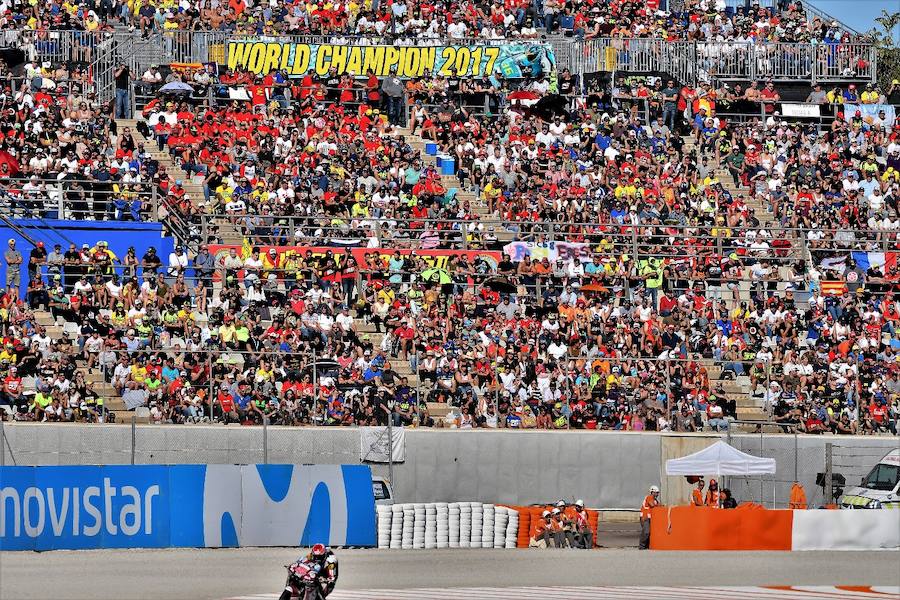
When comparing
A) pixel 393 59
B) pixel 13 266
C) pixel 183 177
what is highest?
pixel 393 59

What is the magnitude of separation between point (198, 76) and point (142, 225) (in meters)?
7.06

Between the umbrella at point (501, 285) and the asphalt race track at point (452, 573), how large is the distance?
10.7m

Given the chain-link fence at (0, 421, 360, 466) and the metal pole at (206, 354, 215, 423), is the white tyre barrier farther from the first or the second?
the metal pole at (206, 354, 215, 423)

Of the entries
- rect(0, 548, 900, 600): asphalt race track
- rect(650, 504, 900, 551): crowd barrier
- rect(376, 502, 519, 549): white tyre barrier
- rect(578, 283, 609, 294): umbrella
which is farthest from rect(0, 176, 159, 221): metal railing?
rect(650, 504, 900, 551): crowd barrier

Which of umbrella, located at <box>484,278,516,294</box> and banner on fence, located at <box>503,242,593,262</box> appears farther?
banner on fence, located at <box>503,242,593,262</box>

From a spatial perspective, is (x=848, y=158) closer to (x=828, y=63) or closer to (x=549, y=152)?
(x=828, y=63)

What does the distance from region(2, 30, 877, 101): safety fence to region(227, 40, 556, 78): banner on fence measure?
211mm

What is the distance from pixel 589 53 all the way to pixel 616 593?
25.8 m

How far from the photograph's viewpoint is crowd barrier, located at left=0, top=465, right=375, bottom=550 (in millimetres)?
23688

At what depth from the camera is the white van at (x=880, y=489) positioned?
92.2ft

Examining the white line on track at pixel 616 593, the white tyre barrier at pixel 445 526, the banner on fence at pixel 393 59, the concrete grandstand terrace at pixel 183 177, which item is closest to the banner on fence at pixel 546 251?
the concrete grandstand terrace at pixel 183 177

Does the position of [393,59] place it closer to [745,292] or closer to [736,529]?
[745,292]

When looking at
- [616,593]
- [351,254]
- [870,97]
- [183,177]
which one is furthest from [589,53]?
[616,593]

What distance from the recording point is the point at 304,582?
16.8 metres
